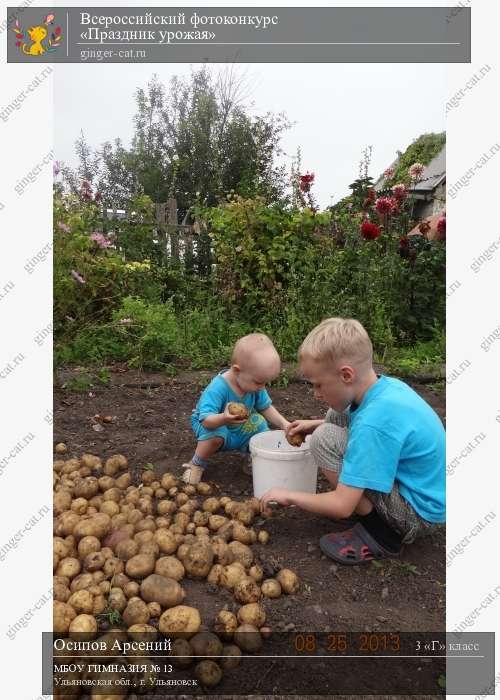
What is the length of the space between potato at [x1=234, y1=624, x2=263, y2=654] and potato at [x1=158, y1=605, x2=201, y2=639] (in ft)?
0.40

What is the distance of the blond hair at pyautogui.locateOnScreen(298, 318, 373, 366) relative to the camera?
82.7 inches

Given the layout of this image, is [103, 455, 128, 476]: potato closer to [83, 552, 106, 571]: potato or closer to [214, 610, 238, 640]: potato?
[83, 552, 106, 571]: potato

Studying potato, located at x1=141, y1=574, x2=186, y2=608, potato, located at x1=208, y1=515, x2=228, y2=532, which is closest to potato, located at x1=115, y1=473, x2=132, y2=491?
potato, located at x1=208, y1=515, x2=228, y2=532

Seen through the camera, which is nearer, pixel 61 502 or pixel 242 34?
pixel 242 34

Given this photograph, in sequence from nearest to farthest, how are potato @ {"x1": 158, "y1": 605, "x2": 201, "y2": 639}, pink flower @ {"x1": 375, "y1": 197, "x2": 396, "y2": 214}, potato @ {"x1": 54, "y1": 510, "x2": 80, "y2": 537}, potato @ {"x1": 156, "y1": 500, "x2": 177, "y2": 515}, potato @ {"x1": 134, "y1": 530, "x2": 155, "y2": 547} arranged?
1. potato @ {"x1": 158, "y1": 605, "x2": 201, "y2": 639}
2. potato @ {"x1": 134, "y1": 530, "x2": 155, "y2": 547}
3. potato @ {"x1": 54, "y1": 510, "x2": 80, "y2": 537}
4. potato @ {"x1": 156, "y1": 500, "x2": 177, "y2": 515}
5. pink flower @ {"x1": 375, "y1": 197, "x2": 396, "y2": 214}

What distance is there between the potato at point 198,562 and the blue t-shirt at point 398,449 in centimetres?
55

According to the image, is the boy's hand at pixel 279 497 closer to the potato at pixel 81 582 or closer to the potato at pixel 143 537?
the potato at pixel 143 537

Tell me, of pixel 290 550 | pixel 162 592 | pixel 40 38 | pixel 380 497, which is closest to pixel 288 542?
pixel 290 550

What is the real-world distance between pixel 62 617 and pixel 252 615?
0.57 m

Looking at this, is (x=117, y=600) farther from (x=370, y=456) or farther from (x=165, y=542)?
(x=370, y=456)

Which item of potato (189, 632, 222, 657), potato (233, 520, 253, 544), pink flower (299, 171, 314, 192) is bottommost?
potato (189, 632, 222, 657)

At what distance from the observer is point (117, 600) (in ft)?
6.04

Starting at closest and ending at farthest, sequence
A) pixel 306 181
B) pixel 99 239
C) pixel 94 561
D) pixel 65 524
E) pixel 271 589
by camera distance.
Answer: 1. pixel 271 589
2. pixel 94 561
3. pixel 65 524
4. pixel 99 239
5. pixel 306 181

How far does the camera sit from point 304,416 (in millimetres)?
→ 3676
